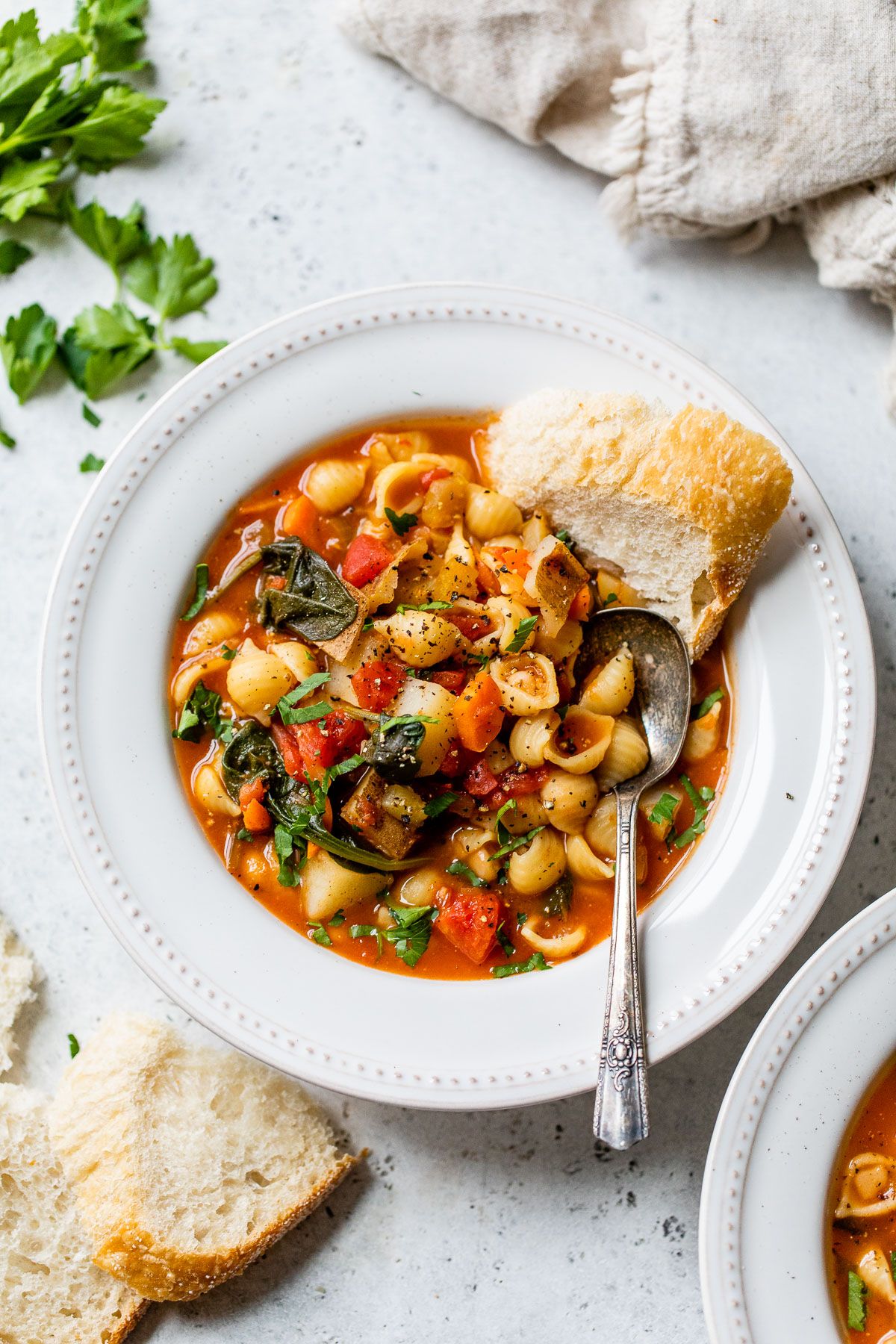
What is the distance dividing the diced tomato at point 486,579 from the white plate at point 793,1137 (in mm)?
1488

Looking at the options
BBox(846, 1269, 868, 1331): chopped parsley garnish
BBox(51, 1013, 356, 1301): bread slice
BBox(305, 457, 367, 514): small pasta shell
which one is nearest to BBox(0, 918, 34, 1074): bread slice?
BBox(51, 1013, 356, 1301): bread slice

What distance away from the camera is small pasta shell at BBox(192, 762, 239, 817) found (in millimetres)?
3527

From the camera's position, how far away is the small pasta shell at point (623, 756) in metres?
3.50

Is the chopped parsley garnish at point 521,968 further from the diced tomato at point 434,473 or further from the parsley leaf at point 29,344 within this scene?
the parsley leaf at point 29,344

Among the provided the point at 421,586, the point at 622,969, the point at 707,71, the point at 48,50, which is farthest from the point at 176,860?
the point at 707,71

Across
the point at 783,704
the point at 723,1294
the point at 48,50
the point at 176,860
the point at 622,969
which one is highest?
the point at 48,50

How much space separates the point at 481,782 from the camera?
139 inches

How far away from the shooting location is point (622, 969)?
3.37 metres

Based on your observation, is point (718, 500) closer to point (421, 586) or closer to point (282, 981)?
point (421, 586)

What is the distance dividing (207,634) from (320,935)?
1.04m

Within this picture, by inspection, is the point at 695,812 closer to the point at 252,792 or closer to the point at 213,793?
the point at 252,792

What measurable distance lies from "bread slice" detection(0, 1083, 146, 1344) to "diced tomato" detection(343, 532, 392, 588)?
6.97 feet

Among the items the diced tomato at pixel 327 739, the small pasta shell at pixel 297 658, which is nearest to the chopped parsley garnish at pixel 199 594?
the small pasta shell at pixel 297 658

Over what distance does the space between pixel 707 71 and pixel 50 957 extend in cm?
383
